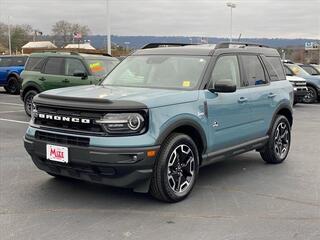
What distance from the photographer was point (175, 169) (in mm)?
5395

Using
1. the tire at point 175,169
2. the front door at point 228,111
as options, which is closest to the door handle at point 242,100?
the front door at point 228,111

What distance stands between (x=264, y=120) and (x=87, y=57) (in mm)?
6953

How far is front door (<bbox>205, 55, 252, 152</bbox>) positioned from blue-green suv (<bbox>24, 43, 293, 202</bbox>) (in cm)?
1

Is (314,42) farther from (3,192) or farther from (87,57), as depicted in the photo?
(3,192)

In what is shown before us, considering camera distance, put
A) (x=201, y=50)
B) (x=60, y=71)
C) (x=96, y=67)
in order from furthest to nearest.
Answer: (x=60, y=71) → (x=96, y=67) → (x=201, y=50)

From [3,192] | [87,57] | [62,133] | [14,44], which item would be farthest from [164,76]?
[14,44]

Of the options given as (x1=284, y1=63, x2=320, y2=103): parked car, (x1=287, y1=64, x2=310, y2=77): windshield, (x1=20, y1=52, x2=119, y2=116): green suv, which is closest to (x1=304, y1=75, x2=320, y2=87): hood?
(x1=284, y1=63, x2=320, y2=103): parked car

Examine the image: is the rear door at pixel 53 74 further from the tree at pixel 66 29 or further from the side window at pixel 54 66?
the tree at pixel 66 29

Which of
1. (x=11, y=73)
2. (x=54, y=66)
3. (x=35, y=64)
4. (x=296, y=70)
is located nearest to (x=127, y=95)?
(x=54, y=66)

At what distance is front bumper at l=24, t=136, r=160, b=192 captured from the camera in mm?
4793

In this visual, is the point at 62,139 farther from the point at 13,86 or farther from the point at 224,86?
the point at 13,86

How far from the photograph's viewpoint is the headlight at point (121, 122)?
4.86m

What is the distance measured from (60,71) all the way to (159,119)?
27.9 feet

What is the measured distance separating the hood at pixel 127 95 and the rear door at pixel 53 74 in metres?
7.10
